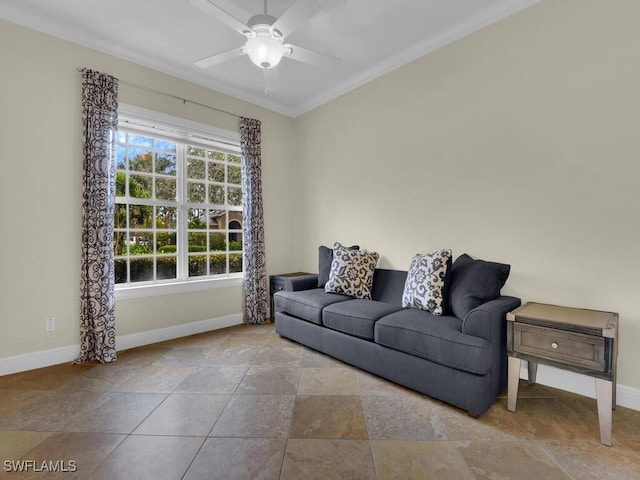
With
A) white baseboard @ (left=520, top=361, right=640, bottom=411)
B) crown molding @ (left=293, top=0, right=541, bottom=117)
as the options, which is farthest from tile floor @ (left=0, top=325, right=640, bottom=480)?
crown molding @ (left=293, top=0, right=541, bottom=117)

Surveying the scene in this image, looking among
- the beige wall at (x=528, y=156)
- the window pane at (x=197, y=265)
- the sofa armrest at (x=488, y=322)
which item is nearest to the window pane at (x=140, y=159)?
the window pane at (x=197, y=265)

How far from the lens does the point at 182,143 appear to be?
3652 mm

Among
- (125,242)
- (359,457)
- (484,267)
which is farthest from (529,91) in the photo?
(125,242)

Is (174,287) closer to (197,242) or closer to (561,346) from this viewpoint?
(197,242)

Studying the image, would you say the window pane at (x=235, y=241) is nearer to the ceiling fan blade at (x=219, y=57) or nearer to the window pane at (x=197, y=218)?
the window pane at (x=197, y=218)

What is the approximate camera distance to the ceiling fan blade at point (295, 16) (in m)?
1.80

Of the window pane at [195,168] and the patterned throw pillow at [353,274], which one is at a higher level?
the window pane at [195,168]

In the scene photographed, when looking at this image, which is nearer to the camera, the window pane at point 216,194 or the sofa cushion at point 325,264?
the sofa cushion at point 325,264

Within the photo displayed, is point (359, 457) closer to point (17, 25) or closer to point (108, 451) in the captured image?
point (108, 451)

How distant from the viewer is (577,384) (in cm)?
224

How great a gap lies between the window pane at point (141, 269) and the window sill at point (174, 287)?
0.38 ft

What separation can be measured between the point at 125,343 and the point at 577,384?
156 inches

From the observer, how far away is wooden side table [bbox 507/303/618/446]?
168cm

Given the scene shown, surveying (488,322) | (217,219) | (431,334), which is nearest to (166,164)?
(217,219)
